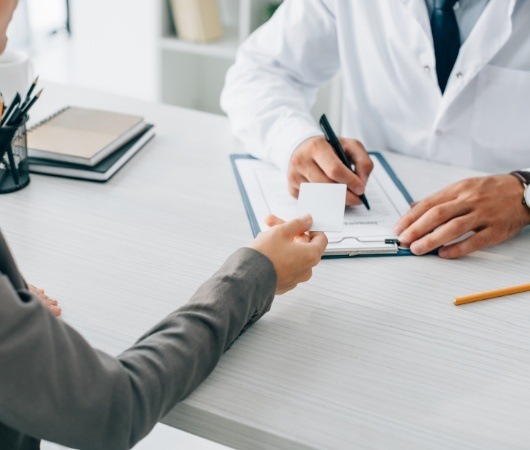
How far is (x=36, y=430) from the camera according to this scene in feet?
2.05

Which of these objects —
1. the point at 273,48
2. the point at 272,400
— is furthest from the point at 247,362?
the point at 273,48

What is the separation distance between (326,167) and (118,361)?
567 mm

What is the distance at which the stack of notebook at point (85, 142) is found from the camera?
1177 millimetres

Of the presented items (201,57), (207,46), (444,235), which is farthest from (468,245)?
(201,57)

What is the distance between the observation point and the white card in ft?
3.43

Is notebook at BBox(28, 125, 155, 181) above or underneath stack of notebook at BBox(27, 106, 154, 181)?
underneath

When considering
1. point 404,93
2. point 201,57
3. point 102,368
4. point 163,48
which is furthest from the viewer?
point 201,57

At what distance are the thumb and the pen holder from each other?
1.53 ft

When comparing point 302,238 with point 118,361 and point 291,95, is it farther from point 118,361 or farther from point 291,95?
point 291,95

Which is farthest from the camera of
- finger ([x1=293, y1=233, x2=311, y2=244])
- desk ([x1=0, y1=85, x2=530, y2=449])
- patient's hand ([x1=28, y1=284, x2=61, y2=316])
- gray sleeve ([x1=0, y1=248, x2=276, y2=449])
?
finger ([x1=293, y1=233, x2=311, y2=244])

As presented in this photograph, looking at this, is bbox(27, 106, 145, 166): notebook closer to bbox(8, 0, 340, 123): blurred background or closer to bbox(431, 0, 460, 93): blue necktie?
bbox(431, 0, 460, 93): blue necktie

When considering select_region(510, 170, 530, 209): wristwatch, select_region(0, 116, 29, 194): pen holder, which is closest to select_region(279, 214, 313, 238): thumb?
select_region(510, 170, 530, 209): wristwatch

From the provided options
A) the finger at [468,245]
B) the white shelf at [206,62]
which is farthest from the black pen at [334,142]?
the white shelf at [206,62]

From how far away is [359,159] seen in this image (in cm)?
118
